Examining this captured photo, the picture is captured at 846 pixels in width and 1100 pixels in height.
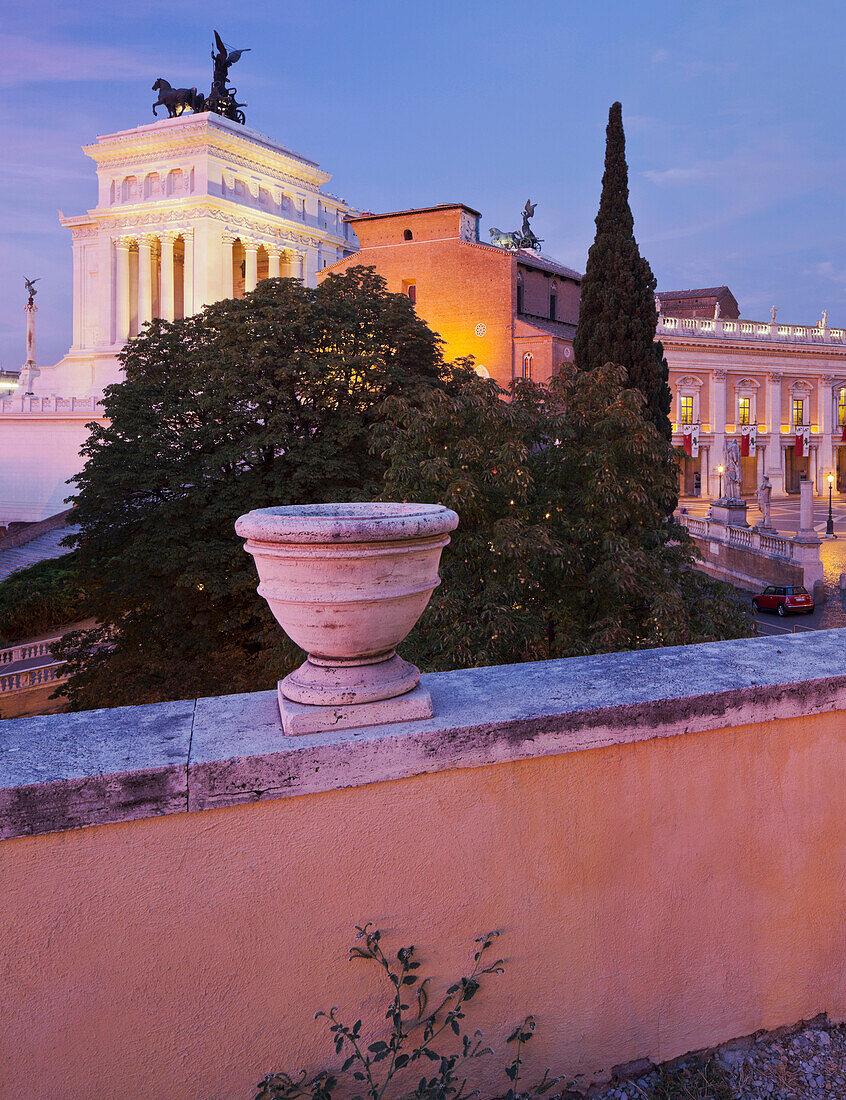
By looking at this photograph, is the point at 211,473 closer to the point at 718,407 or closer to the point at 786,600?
the point at 786,600

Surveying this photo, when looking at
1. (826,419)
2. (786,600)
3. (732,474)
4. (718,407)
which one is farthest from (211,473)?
(826,419)

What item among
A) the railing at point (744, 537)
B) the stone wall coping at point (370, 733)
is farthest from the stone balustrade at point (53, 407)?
the stone wall coping at point (370, 733)

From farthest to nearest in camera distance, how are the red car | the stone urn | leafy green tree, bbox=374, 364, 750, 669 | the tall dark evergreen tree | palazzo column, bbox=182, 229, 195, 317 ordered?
palazzo column, bbox=182, 229, 195, 317
the tall dark evergreen tree
the red car
leafy green tree, bbox=374, 364, 750, 669
the stone urn

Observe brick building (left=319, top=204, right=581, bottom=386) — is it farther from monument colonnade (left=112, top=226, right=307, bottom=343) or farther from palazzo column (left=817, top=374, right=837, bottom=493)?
palazzo column (left=817, top=374, right=837, bottom=493)

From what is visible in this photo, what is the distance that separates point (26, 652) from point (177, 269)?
49191 mm

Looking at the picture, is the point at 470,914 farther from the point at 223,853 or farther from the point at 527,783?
the point at 223,853

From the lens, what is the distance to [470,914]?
2713 mm

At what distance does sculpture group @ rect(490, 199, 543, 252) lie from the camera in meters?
58.8

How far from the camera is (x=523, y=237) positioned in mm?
60188

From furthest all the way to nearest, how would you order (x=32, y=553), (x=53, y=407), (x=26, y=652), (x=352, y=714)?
(x=53, y=407)
(x=32, y=553)
(x=26, y=652)
(x=352, y=714)

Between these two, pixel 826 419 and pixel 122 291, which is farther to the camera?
pixel 826 419

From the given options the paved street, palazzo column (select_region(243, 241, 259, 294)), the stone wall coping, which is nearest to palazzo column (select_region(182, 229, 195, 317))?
palazzo column (select_region(243, 241, 259, 294))

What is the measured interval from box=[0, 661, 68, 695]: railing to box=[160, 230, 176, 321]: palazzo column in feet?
141

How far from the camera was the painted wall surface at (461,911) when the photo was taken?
90.4 inches
